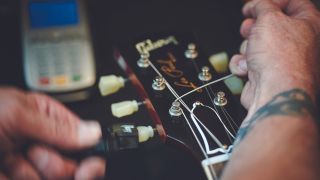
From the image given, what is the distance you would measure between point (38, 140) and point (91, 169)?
3.5 inches

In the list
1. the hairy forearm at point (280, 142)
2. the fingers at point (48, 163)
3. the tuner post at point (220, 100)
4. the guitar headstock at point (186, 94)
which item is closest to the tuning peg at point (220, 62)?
the guitar headstock at point (186, 94)

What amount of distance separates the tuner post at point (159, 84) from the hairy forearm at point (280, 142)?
0.56 feet

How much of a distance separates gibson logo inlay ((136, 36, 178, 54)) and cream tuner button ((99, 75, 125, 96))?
0.22 ft

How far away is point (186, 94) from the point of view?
29.3 inches

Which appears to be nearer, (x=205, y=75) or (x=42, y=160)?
(x=42, y=160)

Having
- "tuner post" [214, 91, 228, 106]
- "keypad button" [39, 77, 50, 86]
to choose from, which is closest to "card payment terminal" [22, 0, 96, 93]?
"keypad button" [39, 77, 50, 86]

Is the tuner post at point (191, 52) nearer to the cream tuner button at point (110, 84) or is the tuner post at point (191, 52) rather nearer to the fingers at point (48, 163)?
the cream tuner button at point (110, 84)

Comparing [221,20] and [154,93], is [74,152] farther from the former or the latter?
[221,20]

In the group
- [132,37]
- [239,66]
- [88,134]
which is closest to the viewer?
[88,134]

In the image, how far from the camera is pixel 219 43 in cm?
94

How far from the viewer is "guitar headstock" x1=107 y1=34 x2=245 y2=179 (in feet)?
2.22

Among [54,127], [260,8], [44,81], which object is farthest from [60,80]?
[260,8]

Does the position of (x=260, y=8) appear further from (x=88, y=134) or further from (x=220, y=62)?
(x=88, y=134)

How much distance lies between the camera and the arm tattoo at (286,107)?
59 centimetres
